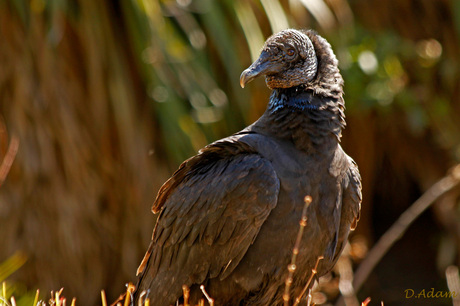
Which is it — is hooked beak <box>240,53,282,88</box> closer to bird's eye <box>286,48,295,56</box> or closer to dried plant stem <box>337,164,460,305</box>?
bird's eye <box>286,48,295,56</box>

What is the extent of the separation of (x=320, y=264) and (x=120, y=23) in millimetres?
2627

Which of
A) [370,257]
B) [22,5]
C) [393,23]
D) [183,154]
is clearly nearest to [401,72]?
[393,23]

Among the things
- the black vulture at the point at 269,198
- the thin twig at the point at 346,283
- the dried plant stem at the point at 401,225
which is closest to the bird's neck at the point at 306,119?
the black vulture at the point at 269,198

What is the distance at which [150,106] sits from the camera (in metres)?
4.85

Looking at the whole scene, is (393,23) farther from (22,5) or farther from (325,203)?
(325,203)

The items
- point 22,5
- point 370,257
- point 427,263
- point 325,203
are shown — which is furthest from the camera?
point 427,263

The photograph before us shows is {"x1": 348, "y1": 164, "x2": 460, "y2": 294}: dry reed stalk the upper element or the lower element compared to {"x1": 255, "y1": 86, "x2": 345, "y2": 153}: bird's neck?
lower

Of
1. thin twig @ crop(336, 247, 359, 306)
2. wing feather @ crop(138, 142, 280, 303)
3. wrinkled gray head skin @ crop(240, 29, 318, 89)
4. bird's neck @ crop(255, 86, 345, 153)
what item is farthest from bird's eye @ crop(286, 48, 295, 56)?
thin twig @ crop(336, 247, 359, 306)

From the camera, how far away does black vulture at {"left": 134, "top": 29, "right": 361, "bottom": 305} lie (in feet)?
9.18

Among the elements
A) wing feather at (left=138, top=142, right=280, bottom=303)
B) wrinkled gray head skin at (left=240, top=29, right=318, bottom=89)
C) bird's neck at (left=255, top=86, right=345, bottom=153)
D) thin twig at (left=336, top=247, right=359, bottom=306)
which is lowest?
thin twig at (left=336, top=247, right=359, bottom=306)

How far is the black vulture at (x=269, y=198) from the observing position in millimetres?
2797

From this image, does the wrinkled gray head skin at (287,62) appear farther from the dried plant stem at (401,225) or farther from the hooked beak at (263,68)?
the dried plant stem at (401,225)

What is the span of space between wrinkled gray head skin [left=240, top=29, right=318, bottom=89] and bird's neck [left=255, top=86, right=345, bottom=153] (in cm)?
6

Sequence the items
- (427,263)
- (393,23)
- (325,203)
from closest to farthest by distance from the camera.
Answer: (325,203)
(393,23)
(427,263)
